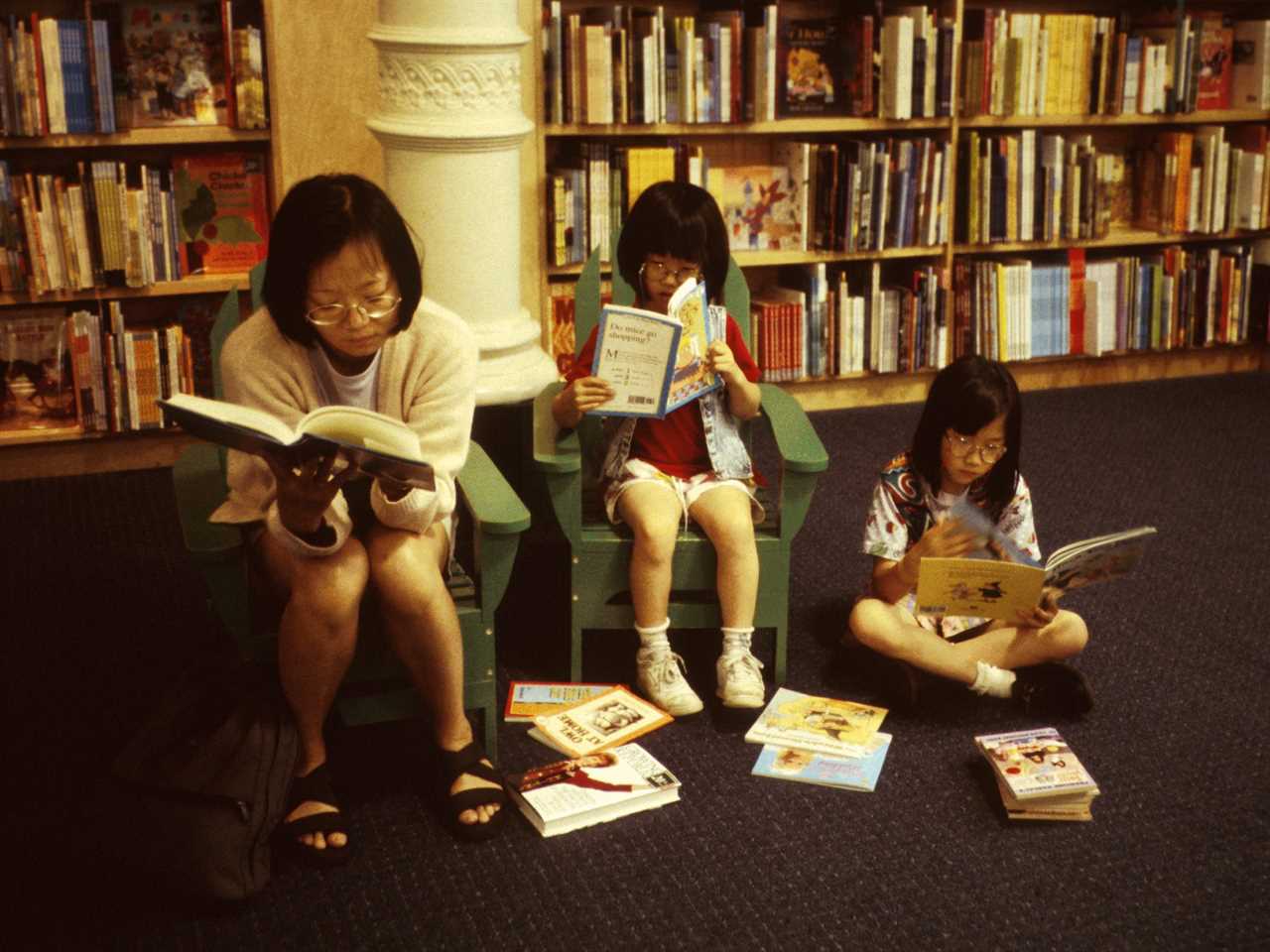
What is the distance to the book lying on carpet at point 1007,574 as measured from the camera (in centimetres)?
217

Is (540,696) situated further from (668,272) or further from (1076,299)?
(1076,299)

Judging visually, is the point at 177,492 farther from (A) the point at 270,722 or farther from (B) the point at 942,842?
(B) the point at 942,842

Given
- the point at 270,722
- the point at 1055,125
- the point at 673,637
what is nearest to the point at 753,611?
the point at 673,637

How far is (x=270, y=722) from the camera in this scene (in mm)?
2037

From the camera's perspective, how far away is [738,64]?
152 inches

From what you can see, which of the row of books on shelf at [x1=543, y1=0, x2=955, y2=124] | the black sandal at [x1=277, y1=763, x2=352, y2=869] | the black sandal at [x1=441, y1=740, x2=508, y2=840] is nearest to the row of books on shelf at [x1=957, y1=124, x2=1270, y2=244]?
the row of books on shelf at [x1=543, y1=0, x2=955, y2=124]

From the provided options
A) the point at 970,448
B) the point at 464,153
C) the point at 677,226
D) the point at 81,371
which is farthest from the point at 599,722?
the point at 81,371

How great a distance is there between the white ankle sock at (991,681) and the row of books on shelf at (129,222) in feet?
7.37

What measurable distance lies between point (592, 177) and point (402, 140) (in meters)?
1.22

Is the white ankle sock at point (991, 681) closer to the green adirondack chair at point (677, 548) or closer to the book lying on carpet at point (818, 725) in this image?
the book lying on carpet at point (818, 725)

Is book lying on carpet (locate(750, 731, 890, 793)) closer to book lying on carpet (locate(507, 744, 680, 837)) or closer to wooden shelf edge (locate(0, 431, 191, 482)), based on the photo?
book lying on carpet (locate(507, 744, 680, 837))

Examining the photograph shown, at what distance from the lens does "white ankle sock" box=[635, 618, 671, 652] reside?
2418 mm

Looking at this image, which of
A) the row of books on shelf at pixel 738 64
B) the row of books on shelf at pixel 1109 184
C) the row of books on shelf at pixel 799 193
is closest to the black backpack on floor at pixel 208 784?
the row of books on shelf at pixel 799 193

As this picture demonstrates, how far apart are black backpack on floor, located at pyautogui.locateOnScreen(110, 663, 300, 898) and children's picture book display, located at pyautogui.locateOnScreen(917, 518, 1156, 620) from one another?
1.02m
